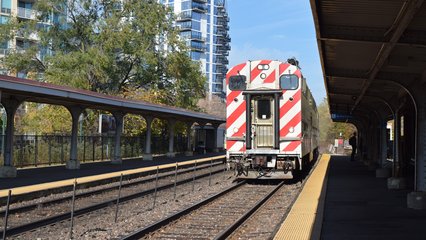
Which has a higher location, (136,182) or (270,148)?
(270,148)

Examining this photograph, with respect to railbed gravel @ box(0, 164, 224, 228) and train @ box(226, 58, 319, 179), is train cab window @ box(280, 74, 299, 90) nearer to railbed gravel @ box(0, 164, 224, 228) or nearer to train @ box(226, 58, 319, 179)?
train @ box(226, 58, 319, 179)

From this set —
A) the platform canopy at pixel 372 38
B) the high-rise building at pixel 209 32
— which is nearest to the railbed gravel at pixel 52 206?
the platform canopy at pixel 372 38

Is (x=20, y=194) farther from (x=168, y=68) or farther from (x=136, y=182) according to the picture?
(x=168, y=68)

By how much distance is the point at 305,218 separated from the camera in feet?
32.6

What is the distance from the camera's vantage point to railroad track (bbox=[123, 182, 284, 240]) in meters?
8.98

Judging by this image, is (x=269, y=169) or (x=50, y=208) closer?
(x=50, y=208)

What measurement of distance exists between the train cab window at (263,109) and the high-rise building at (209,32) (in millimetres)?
120618

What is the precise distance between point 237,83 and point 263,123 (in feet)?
5.03

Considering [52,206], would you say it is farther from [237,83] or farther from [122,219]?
[237,83]

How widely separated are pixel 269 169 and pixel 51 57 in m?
25.6

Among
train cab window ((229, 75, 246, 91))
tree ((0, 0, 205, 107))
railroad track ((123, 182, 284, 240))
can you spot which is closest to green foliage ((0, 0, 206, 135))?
tree ((0, 0, 205, 107))

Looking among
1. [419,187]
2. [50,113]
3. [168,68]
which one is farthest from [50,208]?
[168,68]

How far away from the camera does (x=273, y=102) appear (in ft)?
54.0

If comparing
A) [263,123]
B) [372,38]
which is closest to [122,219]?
[372,38]
